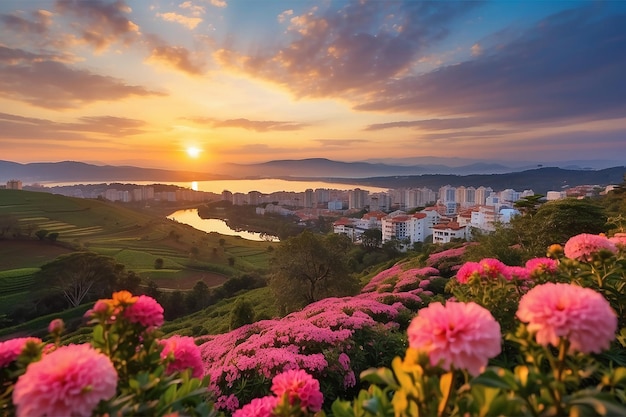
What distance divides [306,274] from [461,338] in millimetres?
9624

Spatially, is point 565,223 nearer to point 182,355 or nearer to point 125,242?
point 182,355

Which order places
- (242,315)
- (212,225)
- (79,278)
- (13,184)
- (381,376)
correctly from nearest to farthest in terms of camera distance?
(381,376) < (242,315) < (79,278) < (13,184) < (212,225)

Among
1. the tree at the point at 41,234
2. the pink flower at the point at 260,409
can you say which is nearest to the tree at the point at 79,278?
the tree at the point at 41,234

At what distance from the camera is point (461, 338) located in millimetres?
835

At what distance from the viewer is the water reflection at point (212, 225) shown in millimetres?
49162

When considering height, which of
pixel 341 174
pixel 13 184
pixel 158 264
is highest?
pixel 341 174

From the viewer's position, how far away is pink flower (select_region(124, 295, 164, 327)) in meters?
1.15

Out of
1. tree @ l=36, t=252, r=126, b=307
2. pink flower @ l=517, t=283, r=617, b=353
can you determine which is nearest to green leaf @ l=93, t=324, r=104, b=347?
pink flower @ l=517, t=283, r=617, b=353

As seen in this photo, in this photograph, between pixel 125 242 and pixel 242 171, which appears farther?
pixel 242 171

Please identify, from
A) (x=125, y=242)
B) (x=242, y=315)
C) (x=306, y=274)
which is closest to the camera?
(x=242, y=315)

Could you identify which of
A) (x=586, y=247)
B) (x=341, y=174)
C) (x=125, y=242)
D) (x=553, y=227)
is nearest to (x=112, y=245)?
(x=125, y=242)

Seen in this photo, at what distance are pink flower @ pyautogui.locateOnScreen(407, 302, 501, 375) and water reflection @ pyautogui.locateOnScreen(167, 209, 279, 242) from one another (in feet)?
150

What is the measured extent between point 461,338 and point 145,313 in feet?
3.21

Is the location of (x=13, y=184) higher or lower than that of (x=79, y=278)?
higher
